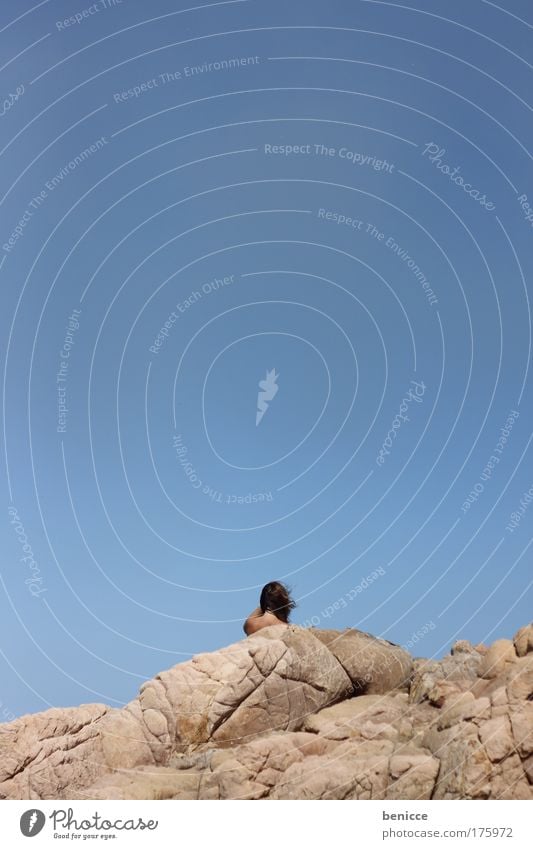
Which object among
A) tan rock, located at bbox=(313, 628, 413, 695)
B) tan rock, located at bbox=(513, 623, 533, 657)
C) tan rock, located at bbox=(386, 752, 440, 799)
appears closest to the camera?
tan rock, located at bbox=(386, 752, 440, 799)

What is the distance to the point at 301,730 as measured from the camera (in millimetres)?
20375

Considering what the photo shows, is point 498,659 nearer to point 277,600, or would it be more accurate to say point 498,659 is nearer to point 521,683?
point 521,683

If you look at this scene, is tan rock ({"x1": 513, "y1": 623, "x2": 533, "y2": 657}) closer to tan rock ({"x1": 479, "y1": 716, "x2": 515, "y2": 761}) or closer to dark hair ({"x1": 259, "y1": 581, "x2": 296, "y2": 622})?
tan rock ({"x1": 479, "y1": 716, "x2": 515, "y2": 761})

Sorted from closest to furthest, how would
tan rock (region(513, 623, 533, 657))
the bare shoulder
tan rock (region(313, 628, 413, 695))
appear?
tan rock (region(513, 623, 533, 657)), tan rock (region(313, 628, 413, 695)), the bare shoulder

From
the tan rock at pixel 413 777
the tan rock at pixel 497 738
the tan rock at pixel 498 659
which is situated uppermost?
the tan rock at pixel 498 659

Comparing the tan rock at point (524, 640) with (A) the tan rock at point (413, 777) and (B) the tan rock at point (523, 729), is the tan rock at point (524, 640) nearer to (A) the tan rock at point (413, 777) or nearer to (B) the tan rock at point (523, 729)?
(B) the tan rock at point (523, 729)

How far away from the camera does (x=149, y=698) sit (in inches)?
843

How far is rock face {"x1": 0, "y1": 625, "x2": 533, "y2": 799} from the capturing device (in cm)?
1719

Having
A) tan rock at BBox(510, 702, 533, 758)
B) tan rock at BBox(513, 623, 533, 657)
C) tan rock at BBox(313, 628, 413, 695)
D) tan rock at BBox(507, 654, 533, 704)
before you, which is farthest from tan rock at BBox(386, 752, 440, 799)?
tan rock at BBox(313, 628, 413, 695)

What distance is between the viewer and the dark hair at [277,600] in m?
25.6

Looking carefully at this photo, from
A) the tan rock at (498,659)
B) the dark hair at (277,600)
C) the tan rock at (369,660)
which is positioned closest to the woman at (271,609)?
the dark hair at (277,600)

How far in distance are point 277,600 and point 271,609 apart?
372 mm
